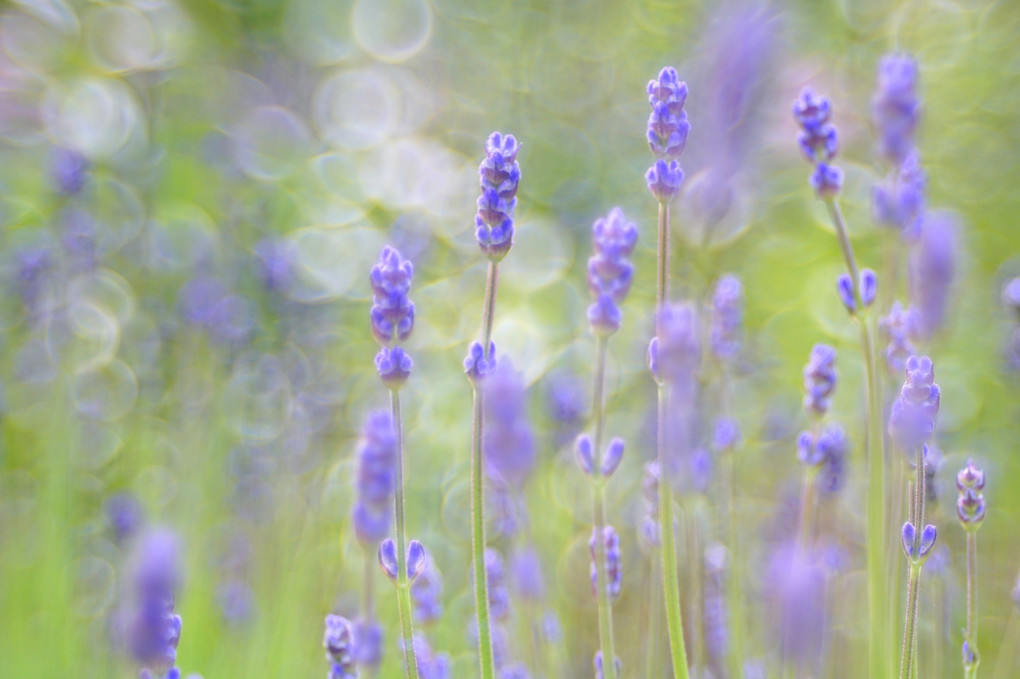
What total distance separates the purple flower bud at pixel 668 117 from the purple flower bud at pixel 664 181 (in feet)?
0.08

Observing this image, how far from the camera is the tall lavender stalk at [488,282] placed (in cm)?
100

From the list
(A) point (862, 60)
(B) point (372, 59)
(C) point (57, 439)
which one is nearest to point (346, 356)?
(C) point (57, 439)

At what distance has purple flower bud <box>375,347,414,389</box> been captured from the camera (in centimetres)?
104

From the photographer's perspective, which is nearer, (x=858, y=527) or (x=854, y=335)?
(x=858, y=527)

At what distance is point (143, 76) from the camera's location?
652cm

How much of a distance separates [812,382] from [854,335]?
3.54 meters

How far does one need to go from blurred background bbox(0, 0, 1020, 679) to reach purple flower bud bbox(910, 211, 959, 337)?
0.05 m

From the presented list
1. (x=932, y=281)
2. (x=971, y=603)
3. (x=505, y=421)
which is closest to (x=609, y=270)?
(x=505, y=421)

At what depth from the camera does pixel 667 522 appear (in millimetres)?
Result: 1017

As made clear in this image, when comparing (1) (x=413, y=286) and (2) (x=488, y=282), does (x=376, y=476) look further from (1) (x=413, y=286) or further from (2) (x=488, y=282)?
(1) (x=413, y=286)

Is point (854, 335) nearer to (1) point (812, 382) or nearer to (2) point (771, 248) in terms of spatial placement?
(2) point (771, 248)

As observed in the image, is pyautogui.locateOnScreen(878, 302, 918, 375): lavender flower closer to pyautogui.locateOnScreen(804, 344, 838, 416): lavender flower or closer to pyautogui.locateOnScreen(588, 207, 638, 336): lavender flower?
pyautogui.locateOnScreen(804, 344, 838, 416): lavender flower

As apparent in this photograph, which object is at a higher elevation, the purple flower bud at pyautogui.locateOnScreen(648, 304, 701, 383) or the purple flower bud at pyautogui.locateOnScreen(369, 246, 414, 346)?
the purple flower bud at pyautogui.locateOnScreen(369, 246, 414, 346)

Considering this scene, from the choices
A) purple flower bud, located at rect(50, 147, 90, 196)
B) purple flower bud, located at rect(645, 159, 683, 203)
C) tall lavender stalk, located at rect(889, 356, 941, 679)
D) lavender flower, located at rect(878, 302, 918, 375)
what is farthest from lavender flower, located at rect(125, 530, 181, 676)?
purple flower bud, located at rect(50, 147, 90, 196)
